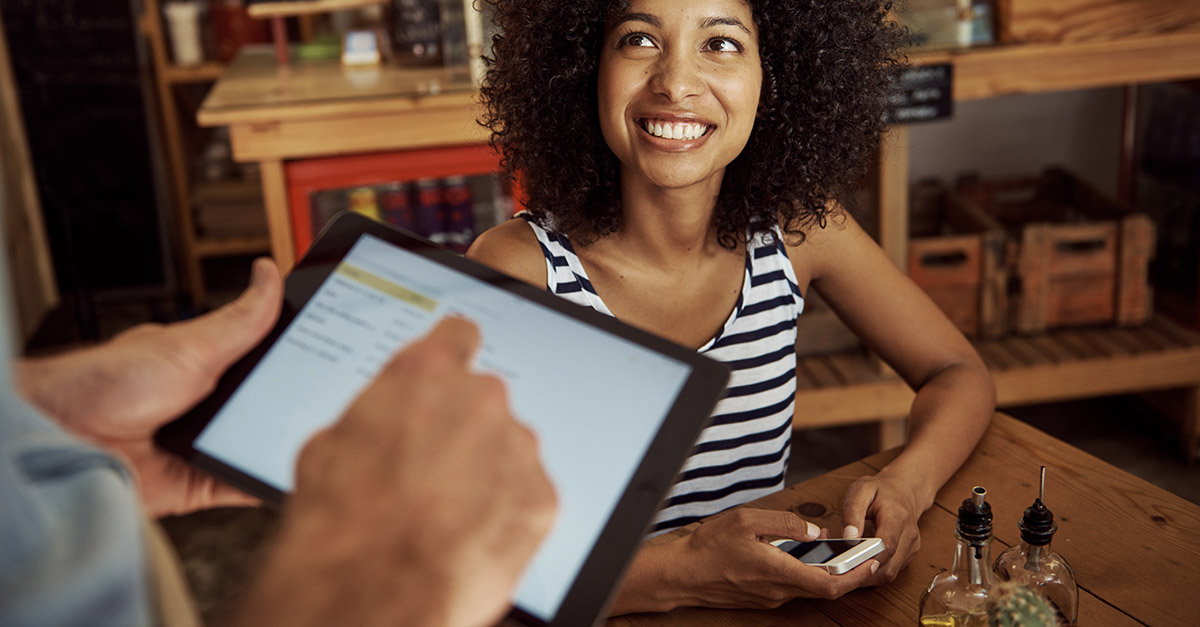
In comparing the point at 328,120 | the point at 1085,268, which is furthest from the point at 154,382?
the point at 1085,268

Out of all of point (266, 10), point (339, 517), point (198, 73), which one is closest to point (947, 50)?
point (266, 10)

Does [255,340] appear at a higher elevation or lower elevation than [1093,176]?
higher

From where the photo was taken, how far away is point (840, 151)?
62.9 inches

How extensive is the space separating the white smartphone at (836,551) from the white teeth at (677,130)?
0.57 metres

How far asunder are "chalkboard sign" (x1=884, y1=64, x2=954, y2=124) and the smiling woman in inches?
34.2

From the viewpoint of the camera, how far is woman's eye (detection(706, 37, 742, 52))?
1.40 metres

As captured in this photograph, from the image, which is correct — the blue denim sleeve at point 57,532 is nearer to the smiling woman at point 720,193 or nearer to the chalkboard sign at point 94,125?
the smiling woman at point 720,193

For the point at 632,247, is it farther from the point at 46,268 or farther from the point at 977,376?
the point at 46,268

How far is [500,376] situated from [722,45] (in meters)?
0.85

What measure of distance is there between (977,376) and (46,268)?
360 centimetres

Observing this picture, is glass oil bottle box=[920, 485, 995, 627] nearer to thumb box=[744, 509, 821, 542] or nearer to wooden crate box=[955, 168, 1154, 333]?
thumb box=[744, 509, 821, 542]

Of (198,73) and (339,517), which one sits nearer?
(339,517)

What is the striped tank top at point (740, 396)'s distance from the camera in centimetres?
151

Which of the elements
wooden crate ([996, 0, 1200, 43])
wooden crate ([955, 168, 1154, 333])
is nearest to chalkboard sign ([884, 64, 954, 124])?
wooden crate ([996, 0, 1200, 43])
